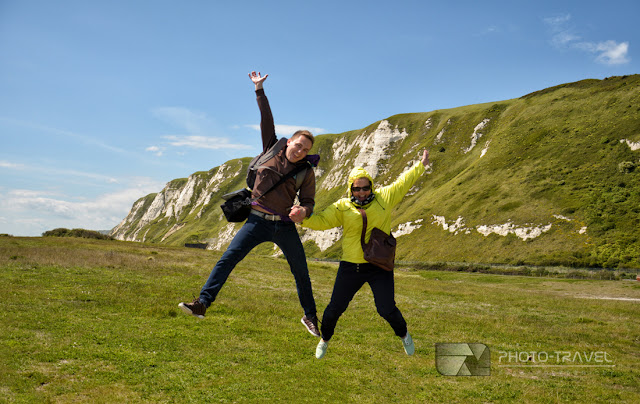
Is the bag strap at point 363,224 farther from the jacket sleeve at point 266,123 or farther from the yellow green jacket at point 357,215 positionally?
the jacket sleeve at point 266,123

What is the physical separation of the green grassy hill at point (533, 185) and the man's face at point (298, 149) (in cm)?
7861

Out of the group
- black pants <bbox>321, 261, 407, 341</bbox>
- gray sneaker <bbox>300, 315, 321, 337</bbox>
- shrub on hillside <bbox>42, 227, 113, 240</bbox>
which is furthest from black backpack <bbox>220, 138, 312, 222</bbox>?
shrub on hillside <bbox>42, 227, 113, 240</bbox>

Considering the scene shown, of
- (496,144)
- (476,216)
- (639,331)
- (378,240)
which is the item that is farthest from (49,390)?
(496,144)

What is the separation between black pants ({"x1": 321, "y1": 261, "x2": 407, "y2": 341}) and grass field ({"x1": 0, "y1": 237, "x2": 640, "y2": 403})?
20.1 ft

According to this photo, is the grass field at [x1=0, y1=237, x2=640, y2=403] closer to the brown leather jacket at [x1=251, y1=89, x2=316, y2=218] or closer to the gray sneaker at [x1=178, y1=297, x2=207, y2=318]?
the gray sneaker at [x1=178, y1=297, x2=207, y2=318]

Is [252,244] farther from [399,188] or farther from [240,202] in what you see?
[399,188]

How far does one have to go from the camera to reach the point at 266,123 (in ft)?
22.1

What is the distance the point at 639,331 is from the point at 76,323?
2911 cm

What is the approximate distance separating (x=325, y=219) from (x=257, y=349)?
1095cm

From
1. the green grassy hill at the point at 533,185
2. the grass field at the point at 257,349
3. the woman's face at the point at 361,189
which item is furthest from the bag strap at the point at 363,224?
the green grassy hill at the point at 533,185

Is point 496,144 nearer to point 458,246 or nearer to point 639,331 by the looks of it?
point 458,246

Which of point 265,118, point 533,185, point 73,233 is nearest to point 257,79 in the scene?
point 265,118

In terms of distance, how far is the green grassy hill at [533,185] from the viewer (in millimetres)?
78000

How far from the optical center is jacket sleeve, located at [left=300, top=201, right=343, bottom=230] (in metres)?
6.23
